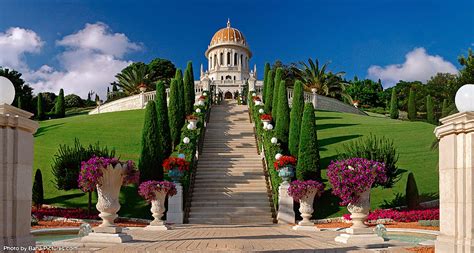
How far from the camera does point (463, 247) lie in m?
7.15

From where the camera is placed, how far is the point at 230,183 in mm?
21641

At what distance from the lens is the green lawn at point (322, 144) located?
66.5 feet

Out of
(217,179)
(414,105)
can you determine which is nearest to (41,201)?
(217,179)

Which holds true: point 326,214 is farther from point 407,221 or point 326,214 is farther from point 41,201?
point 41,201

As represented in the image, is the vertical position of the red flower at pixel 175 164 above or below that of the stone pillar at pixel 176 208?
above

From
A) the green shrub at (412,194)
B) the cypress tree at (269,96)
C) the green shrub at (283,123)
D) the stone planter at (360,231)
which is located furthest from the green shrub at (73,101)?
the stone planter at (360,231)

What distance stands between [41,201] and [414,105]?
40740mm

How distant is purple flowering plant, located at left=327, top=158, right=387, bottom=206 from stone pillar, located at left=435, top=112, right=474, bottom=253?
307cm

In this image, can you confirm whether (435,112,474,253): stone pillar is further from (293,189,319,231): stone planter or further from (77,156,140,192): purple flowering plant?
(293,189,319,231): stone planter

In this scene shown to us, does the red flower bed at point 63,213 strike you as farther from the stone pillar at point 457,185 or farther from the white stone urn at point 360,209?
the stone pillar at point 457,185

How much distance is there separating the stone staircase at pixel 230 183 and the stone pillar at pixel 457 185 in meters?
11.8

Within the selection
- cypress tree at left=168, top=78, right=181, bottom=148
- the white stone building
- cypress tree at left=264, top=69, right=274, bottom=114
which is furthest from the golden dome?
cypress tree at left=168, top=78, right=181, bottom=148

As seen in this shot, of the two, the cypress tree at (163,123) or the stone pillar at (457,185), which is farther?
the cypress tree at (163,123)

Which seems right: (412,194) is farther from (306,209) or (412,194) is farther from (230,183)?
(230,183)
